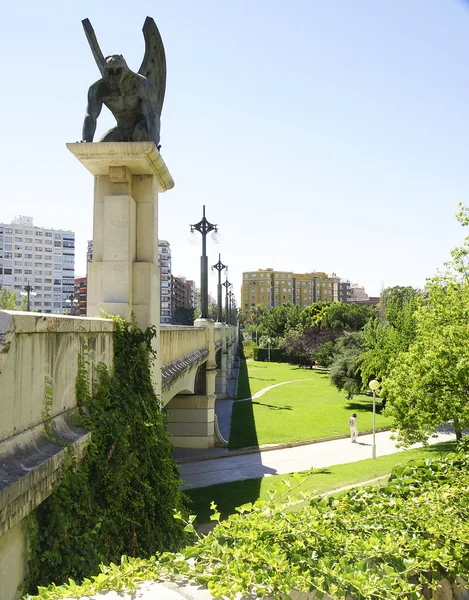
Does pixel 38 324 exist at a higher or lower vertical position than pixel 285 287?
lower

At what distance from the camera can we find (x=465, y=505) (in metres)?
5.42

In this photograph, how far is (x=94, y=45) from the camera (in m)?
6.84

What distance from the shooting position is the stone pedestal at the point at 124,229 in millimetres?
6586

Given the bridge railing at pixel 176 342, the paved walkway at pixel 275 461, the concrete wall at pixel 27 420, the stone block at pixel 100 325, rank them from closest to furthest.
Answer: the concrete wall at pixel 27 420
the stone block at pixel 100 325
the bridge railing at pixel 176 342
the paved walkway at pixel 275 461

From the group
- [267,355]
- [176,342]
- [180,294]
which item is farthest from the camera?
[180,294]

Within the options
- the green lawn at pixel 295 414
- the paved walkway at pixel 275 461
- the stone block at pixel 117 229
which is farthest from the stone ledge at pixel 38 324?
the green lawn at pixel 295 414

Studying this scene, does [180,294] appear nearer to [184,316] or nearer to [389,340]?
[184,316]

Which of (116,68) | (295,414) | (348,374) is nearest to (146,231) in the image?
(116,68)

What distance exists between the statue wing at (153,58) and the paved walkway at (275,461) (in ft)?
37.4

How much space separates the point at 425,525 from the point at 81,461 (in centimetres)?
296

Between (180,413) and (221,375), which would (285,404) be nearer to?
(221,375)

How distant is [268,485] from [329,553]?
12514mm

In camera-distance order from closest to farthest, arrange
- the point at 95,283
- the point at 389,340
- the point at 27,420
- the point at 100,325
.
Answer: the point at 27,420
the point at 100,325
the point at 95,283
the point at 389,340

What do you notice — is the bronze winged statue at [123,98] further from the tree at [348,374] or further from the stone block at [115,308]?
the tree at [348,374]
